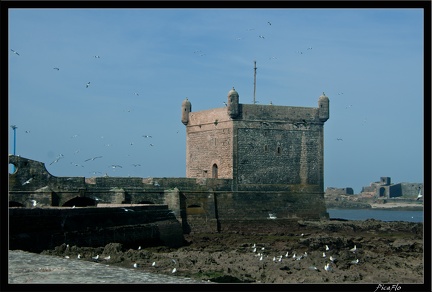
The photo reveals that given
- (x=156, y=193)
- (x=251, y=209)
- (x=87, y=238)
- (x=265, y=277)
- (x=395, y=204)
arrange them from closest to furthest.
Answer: (x=265, y=277)
(x=87, y=238)
(x=156, y=193)
(x=251, y=209)
(x=395, y=204)

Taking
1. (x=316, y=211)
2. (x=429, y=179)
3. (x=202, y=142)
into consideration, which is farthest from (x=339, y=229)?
(x=429, y=179)

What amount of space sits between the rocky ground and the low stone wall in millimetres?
555

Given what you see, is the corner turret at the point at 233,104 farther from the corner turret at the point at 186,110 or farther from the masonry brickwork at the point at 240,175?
the corner turret at the point at 186,110

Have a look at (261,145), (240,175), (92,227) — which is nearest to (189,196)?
(240,175)

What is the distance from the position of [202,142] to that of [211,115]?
1483 millimetres

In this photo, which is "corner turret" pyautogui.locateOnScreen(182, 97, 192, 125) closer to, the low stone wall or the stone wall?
the stone wall

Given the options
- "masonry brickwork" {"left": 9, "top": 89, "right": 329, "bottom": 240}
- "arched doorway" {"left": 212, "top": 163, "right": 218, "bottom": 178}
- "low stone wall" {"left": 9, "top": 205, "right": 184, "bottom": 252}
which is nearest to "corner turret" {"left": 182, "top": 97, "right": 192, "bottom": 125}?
"masonry brickwork" {"left": 9, "top": 89, "right": 329, "bottom": 240}

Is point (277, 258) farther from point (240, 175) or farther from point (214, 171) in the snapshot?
point (214, 171)

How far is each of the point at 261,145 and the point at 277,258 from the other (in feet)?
45.6

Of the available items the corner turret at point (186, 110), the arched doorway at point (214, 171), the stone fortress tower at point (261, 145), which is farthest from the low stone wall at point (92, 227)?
the corner turret at point (186, 110)

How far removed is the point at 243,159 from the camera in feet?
108

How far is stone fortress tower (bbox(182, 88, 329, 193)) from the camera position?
108 feet
